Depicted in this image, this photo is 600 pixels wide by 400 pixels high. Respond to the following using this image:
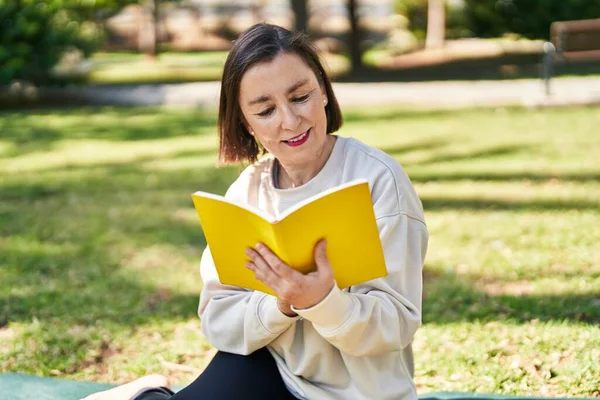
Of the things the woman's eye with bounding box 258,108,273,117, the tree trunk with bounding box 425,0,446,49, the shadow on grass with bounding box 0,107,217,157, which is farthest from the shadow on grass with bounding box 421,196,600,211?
the tree trunk with bounding box 425,0,446,49

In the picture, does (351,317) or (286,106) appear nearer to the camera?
(351,317)

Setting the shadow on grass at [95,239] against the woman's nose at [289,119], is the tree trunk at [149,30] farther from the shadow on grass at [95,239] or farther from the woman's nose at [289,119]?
the woman's nose at [289,119]

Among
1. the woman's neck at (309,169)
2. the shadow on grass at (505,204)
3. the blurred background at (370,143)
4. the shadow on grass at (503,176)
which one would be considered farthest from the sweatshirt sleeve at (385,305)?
the shadow on grass at (503,176)

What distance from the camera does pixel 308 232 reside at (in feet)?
5.90

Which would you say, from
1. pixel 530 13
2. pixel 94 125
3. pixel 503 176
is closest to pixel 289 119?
pixel 503 176

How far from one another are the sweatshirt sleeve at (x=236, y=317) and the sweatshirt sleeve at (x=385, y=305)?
0.18m

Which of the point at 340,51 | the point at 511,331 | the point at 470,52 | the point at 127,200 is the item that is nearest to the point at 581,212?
the point at 511,331

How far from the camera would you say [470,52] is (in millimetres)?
17797

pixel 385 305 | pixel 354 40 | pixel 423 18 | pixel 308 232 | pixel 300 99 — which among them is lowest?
pixel 354 40

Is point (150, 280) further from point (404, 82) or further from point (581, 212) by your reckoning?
point (404, 82)

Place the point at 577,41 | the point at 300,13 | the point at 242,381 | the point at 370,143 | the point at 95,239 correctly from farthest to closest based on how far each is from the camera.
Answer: the point at 300,13, the point at 577,41, the point at 370,143, the point at 95,239, the point at 242,381

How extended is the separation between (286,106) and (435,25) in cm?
1727

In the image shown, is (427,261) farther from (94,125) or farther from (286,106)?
(94,125)

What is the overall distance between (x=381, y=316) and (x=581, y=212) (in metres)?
4.10
